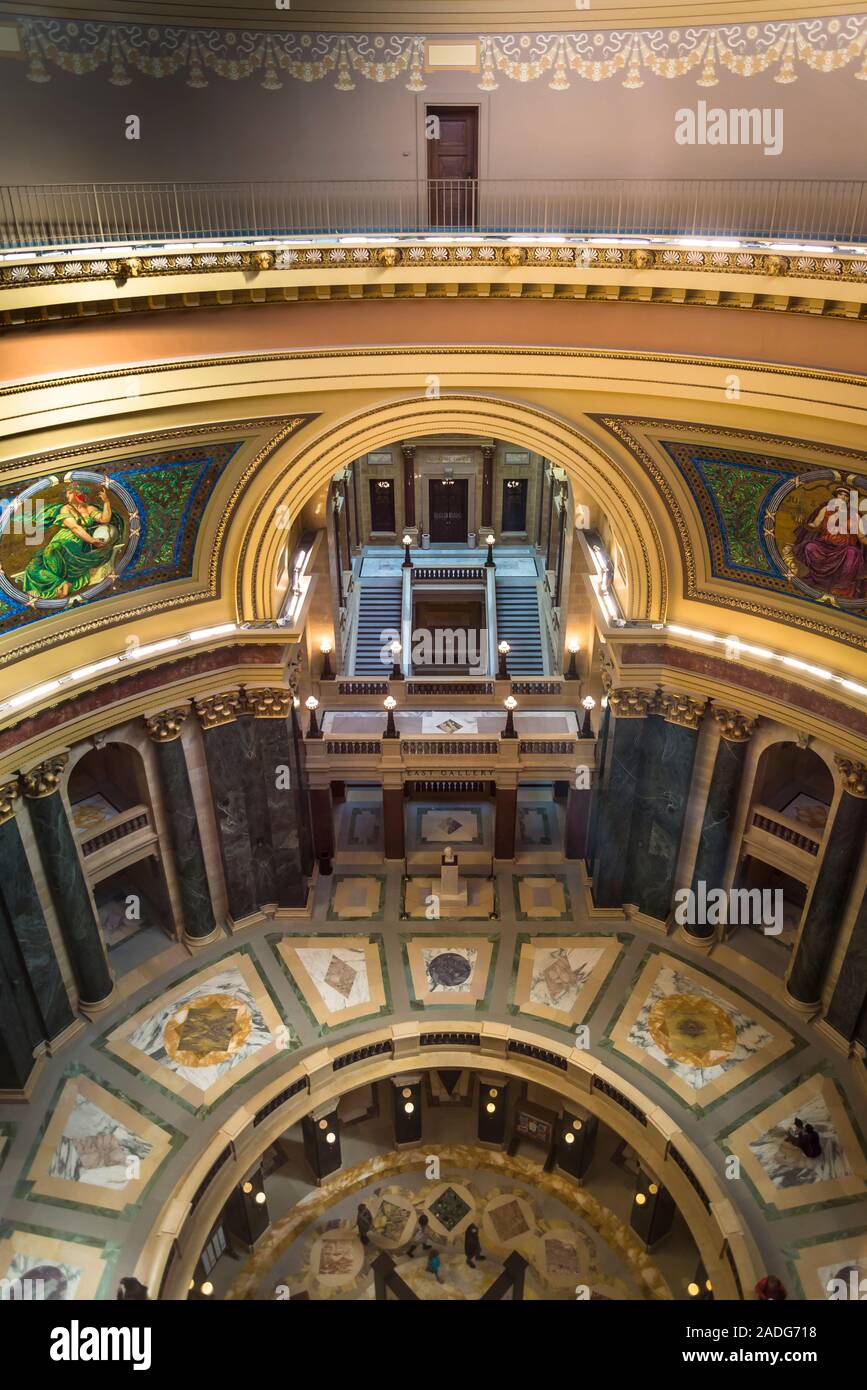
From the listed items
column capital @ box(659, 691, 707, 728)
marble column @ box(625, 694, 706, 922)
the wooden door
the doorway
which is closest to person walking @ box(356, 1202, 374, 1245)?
marble column @ box(625, 694, 706, 922)

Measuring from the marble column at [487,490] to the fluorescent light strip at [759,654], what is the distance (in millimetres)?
17282

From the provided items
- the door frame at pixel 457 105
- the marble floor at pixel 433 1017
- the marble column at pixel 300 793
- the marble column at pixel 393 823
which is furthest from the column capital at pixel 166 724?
the door frame at pixel 457 105

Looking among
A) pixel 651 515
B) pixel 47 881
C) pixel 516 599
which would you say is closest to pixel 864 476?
pixel 651 515

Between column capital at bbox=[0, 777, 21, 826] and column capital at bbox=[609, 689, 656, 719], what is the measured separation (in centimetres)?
1175

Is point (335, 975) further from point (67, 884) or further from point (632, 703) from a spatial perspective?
point (632, 703)

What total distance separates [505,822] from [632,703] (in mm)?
5531

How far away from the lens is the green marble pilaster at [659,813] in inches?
792

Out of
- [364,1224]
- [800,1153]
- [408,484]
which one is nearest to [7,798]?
[364,1224]

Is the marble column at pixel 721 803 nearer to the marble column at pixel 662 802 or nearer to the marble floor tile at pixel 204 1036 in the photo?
the marble column at pixel 662 802

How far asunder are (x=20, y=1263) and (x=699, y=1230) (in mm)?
11448

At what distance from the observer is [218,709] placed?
19.8 metres

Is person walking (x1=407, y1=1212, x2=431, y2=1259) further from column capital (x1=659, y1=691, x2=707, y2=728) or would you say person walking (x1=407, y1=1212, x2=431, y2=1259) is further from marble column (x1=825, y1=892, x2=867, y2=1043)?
column capital (x1=659, y1=691, x2=707, y2=728)

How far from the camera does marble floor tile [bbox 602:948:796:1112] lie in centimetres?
1858

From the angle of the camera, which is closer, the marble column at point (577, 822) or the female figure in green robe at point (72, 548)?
the female figure in green robe at point (72, 548)
